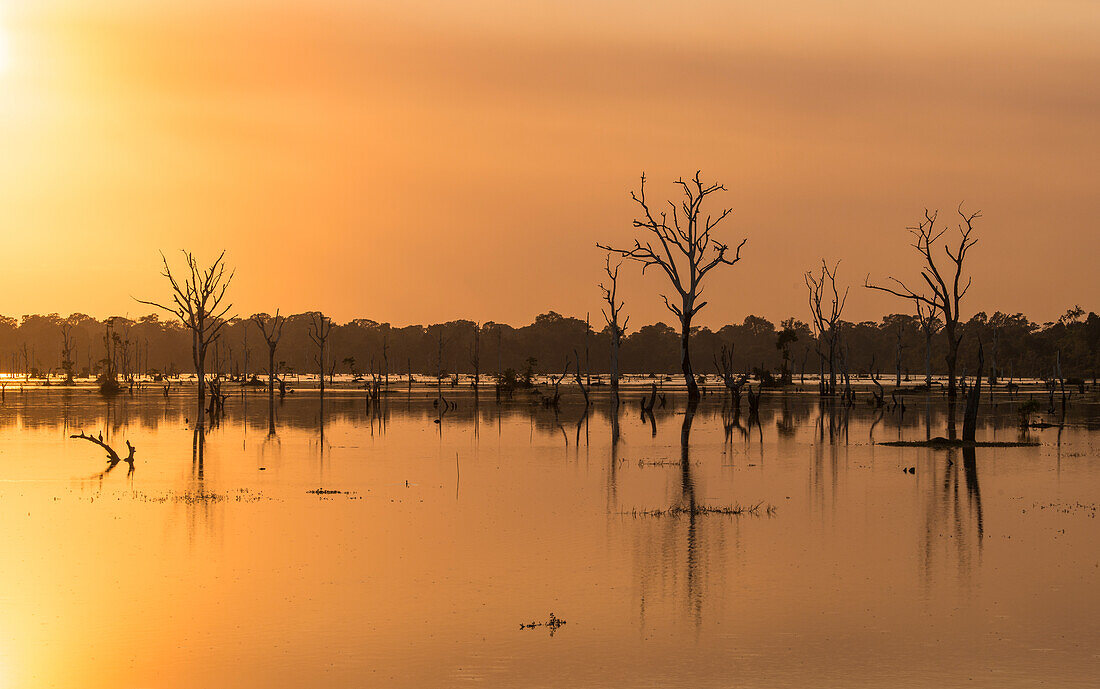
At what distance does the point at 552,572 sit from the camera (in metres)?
17.2

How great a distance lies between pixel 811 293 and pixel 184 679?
9058 centimetres

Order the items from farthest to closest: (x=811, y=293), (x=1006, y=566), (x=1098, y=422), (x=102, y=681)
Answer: (x=811, y=293) < (x=1098, y=422) < (x=1006, y=566) < (x=102, y=681)

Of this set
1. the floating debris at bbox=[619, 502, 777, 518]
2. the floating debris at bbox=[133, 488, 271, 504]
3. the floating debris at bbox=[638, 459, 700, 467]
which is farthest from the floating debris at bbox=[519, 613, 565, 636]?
the floating debris at bbox=[638, 459, 700, 467]

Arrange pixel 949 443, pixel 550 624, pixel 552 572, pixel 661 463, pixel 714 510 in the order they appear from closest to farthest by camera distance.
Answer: pixel 550 624, pixel 552 572, pixel 714 510, pixel 661 463, pixel 949 443

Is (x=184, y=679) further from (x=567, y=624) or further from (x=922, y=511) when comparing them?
(x=922, y=511)

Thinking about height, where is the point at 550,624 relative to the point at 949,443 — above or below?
below

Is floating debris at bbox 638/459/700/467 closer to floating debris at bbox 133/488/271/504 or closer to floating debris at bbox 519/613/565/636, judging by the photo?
floating debris at bbox 133/488/271/504

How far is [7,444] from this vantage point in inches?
1649

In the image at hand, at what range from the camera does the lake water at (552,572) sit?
12547mm

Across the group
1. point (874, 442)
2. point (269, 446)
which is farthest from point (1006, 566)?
point (269, 446)

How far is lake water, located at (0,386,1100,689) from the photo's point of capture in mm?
12547

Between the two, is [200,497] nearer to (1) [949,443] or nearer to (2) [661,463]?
(2) [661,463]

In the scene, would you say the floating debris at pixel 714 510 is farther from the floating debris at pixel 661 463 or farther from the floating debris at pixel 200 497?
the floating debris at pixel 661 463

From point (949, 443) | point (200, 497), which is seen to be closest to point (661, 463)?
point (949, 443)
